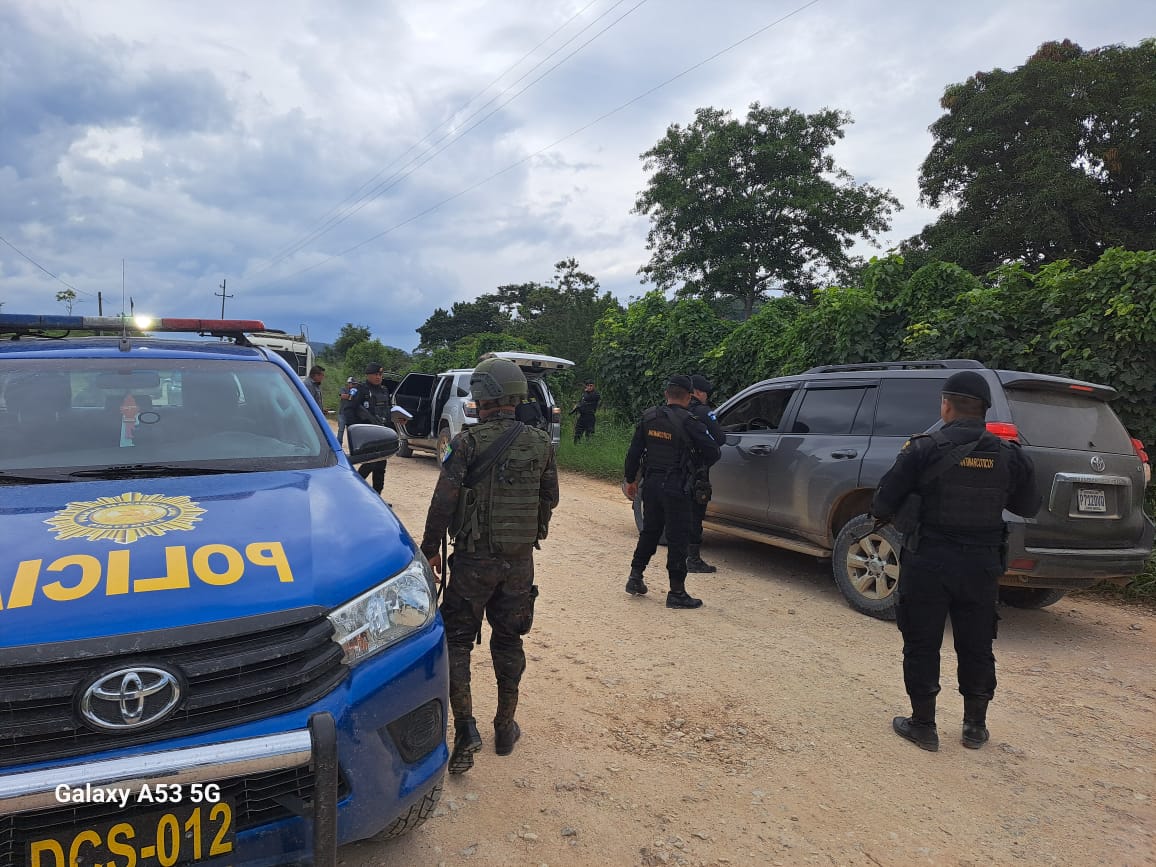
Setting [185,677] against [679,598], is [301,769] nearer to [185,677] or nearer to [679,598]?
[185,677]

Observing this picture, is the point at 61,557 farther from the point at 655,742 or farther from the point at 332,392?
the point at 332,392

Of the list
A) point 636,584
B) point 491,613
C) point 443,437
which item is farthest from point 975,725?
point 443,437

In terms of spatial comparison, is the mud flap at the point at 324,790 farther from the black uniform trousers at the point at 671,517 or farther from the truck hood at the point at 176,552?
the black uniform trousers at the point at 671,517

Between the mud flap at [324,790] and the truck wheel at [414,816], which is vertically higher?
the mud flap at [324,790]

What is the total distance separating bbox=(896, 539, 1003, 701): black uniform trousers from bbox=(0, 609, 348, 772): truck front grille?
2770mm

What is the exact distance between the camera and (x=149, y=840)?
5.68 ft

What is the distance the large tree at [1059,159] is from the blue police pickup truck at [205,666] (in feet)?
69.8

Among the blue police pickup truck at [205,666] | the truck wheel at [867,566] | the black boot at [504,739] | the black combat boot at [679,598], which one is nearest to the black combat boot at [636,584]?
the black combat boot at [679,598]

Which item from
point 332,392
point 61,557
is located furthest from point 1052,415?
point 332,392

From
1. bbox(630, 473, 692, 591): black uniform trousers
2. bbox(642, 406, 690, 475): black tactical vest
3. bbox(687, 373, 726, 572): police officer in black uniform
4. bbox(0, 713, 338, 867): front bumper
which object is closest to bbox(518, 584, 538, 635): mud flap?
bbox(0, 713, 338, 867): front bumper

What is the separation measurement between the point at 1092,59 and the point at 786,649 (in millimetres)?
22199

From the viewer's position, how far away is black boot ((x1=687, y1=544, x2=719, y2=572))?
6.74 metres

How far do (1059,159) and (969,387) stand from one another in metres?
19.9

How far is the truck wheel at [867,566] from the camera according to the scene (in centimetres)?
528
